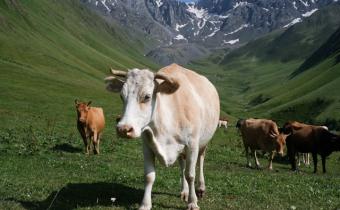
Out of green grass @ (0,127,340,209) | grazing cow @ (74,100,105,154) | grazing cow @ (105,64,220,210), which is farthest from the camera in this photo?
grazing cow @ (74,100,105,154)

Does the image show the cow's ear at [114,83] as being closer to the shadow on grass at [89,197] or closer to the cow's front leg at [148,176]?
the cow's front leg at [148,176]

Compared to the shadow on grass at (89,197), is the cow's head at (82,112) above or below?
above

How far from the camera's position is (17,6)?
17562 centimetres

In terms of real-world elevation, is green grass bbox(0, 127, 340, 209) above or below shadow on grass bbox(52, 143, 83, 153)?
below

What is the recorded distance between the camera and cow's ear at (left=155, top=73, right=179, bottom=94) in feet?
36.3

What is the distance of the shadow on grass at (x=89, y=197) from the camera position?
12383 millimetres

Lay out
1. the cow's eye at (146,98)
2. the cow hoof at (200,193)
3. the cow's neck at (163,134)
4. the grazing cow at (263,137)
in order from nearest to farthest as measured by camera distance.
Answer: the cow's eye at (146,98) < the cow's neck at (163,134) < the cow hoof at (200,193) < the grazing cow at (263,137)

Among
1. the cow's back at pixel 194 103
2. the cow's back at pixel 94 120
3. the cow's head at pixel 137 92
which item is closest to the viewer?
the cow's head at pixel 137 92

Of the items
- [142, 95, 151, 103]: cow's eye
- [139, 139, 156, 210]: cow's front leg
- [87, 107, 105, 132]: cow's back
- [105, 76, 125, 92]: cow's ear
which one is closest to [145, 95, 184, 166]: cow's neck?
[139, 139, 156, 210]: cow's front leg

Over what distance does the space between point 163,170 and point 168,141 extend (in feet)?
32.3

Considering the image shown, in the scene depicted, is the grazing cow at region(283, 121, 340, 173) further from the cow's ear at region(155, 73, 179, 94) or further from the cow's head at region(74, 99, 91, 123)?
the cow's ear at region(155, 73, 179, 94)

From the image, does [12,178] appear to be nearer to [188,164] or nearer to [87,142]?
[188,164]

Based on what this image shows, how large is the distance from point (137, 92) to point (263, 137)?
73.2 ft

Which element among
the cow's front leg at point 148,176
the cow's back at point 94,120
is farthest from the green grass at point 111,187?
the cow's back at point 94,120
